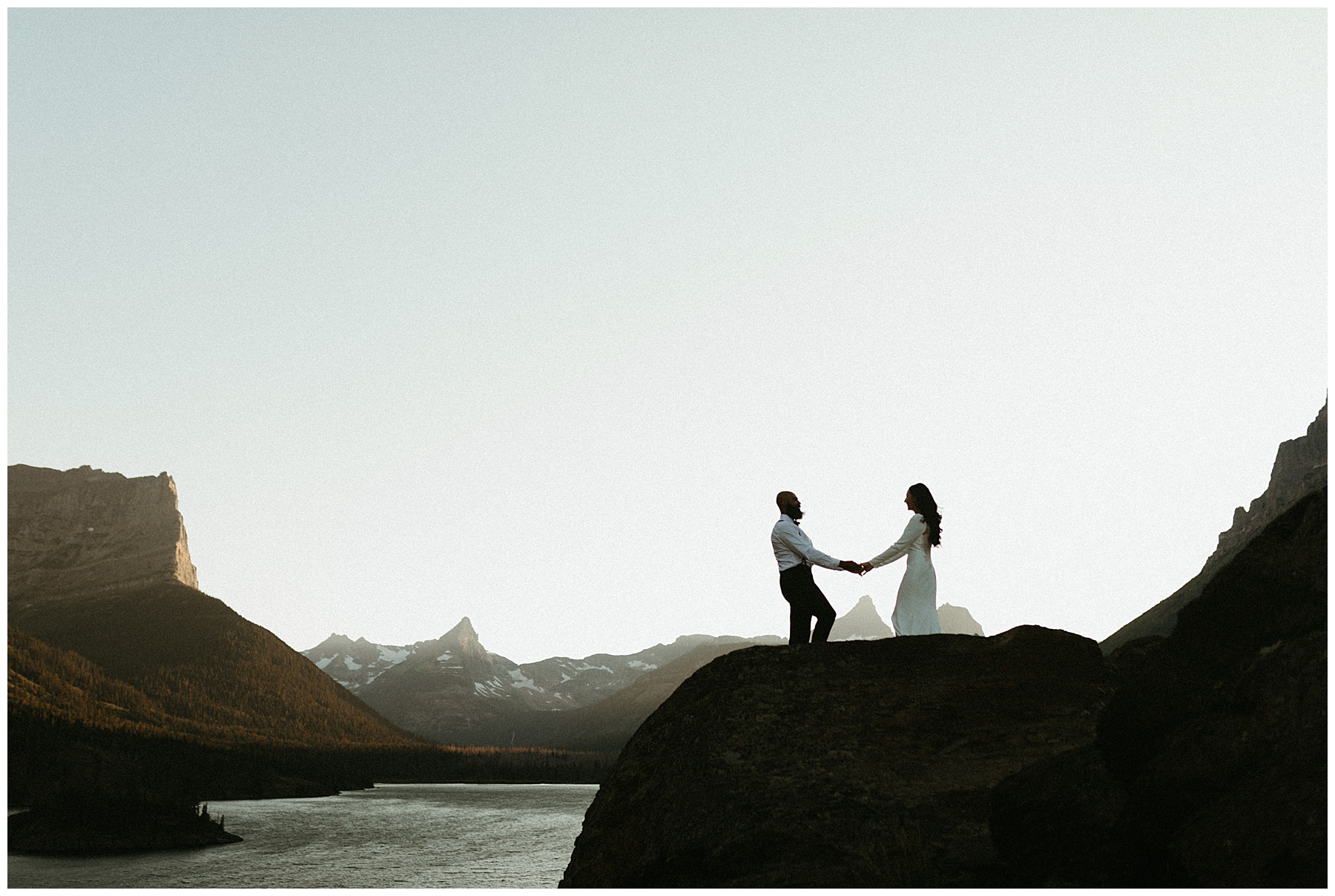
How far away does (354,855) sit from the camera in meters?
86.4

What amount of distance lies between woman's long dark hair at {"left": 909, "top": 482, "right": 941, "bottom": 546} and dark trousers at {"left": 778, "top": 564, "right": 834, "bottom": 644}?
188 centimetres

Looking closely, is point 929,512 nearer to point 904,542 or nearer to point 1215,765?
point 904,542

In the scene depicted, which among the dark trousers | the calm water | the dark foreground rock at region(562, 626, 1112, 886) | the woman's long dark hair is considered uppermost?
the woman's long dark hair

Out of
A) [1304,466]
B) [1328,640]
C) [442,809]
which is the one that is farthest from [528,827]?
[1304,466]

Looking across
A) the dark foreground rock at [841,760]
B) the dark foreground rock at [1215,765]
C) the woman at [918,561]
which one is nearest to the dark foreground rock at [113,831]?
the dark foreground rock at [841,760]

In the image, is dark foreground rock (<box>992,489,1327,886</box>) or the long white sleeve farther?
the long white sleeve

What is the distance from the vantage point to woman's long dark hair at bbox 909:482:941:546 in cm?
1511

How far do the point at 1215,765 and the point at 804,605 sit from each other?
676 cm

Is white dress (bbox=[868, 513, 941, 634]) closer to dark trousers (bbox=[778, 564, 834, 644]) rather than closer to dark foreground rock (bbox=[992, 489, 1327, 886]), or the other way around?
dark trousers (bbox=[778, 564, 834, 644])

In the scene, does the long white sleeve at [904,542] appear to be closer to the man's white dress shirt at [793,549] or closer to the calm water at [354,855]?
the man's white dress shirt at [793,549]

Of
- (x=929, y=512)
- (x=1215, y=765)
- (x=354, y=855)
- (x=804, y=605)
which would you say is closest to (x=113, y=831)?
(x=354, y=855)

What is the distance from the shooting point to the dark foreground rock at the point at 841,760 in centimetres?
1181

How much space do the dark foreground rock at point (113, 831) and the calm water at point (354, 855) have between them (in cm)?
394

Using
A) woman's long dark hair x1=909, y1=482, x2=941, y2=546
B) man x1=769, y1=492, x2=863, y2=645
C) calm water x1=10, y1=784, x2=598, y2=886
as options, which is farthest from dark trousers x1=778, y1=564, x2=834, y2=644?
calm water x1=10, y1=784, x2=598, y2=886
